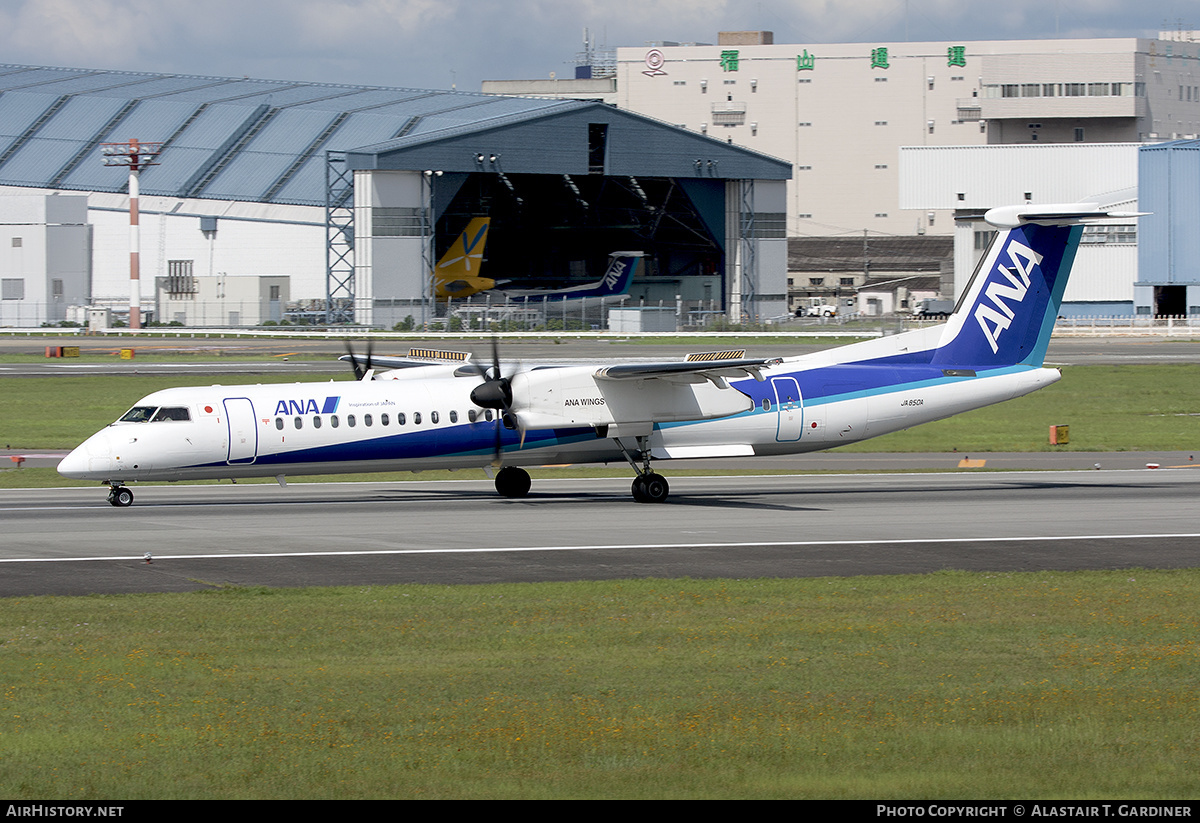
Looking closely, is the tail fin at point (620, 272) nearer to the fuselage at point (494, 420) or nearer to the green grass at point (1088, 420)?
the green grass at point (1088, 420)

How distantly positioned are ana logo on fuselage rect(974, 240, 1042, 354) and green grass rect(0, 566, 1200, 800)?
12.8m

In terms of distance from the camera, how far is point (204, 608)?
17.1 metres

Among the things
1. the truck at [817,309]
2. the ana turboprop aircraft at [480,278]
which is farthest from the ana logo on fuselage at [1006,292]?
the truck at [817,309]

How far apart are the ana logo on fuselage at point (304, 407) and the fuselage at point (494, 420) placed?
3cm

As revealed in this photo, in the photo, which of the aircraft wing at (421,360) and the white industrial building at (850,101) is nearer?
the aircraft wing at (421,360)

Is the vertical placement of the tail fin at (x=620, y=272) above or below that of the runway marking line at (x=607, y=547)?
above

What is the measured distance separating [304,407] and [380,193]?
225 feet

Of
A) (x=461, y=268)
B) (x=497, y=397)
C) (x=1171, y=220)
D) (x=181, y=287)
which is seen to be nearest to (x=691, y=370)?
(x=497, y=397)

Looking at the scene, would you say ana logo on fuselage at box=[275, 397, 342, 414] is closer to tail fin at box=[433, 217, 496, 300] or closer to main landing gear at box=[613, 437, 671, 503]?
main landing gear at box=[613, 437, 671, 503]

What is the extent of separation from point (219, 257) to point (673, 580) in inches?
3736

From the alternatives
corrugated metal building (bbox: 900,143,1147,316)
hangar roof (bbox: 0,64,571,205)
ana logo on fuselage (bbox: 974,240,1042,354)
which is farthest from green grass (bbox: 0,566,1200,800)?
corrugated metal building (bbox: 900,143,1147,316)

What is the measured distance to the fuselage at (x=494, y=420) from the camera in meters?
27.0

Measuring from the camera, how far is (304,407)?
91.4 ft
